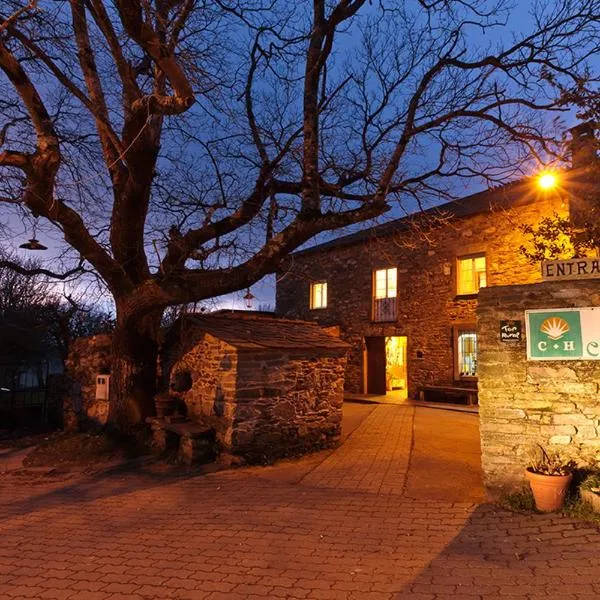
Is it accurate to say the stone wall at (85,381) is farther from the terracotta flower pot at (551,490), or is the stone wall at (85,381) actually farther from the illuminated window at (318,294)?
the illuminated window at (318,294)

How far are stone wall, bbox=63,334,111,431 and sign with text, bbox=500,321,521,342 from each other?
8.24 metres

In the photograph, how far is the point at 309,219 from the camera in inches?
301

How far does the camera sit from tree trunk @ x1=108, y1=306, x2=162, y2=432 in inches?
351

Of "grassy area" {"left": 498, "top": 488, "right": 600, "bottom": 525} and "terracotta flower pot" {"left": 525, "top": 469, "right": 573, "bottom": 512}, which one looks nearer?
"grassy area" {"left": 498, "top": 488, "right": 600, "bottom": 525}

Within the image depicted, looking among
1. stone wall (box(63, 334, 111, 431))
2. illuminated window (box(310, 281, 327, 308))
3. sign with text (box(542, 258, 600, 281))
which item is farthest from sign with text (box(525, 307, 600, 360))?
illuminated window (box(310, 281, 327, 308))

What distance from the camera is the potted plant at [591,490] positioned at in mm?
4918

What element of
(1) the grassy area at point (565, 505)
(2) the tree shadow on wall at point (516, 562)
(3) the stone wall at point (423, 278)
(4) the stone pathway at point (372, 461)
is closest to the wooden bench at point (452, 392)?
(3) the stone wall at point (423, 278)

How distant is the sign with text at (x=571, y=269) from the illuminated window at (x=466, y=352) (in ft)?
28.5

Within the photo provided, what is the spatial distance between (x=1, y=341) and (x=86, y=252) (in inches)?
444

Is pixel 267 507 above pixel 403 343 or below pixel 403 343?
below

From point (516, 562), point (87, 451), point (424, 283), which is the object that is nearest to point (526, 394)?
point (516, 562)

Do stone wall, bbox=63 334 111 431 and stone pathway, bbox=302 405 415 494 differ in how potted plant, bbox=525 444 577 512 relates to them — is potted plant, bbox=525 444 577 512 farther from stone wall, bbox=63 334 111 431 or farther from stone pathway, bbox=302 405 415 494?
stone wall, bbox=63 334 111 431

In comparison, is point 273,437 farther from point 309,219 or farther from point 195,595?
point 195,595

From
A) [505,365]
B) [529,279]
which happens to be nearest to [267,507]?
[505,365]
